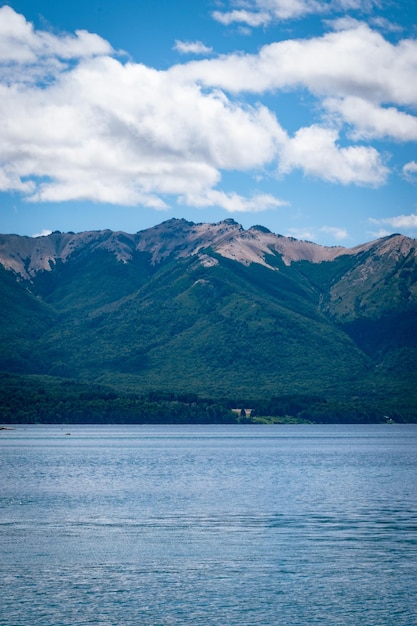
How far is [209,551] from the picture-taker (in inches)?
2618

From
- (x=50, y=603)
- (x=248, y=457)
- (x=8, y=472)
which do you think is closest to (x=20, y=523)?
(x=50, y=603)

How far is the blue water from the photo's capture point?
50.7 metres

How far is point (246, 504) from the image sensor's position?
94.6 meters

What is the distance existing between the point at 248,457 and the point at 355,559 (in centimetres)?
11449

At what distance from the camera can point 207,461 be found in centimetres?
16462

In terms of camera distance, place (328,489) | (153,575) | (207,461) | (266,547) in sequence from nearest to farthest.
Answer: (153,575) < (266,547) < (328,489) < (207,461)

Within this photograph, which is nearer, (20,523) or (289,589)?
(289,589)

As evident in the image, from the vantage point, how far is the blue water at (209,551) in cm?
5069

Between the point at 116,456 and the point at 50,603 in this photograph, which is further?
the point at 116,456

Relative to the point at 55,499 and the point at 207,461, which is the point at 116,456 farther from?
the point at 55,499

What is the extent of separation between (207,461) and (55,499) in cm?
6659

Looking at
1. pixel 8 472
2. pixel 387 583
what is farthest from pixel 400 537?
pixel 8 472

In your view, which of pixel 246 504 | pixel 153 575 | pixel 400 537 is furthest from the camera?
pixel 246 504

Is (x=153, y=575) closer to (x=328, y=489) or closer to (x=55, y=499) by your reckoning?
(x=55, y=499)
